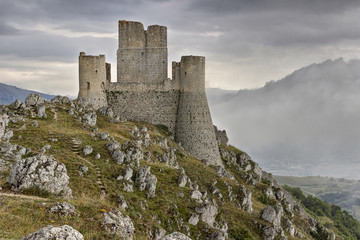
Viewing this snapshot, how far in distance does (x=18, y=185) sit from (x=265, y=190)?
4717 centimetres

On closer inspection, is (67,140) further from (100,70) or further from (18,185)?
(100,70)

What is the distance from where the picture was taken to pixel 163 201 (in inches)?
1400

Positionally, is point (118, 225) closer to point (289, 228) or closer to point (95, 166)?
point (95, 166)

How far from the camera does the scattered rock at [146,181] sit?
36062 millimetres

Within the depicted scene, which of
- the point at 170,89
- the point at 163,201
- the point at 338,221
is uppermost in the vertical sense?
the point at 170,89

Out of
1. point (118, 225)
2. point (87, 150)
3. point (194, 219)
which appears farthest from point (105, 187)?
point (118, 225)

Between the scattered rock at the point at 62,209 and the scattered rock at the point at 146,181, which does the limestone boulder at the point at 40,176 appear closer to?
the scattered rock at the point at 62,209

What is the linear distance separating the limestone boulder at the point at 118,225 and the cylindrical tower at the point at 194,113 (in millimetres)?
43303

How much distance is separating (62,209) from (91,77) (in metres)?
42.4

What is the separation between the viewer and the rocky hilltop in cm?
1989

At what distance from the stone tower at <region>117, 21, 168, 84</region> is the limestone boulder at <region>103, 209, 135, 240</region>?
152 feet

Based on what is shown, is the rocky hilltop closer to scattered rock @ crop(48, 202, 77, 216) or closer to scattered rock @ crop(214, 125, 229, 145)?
scattered rock @ crop(48, 202, 77, 216)

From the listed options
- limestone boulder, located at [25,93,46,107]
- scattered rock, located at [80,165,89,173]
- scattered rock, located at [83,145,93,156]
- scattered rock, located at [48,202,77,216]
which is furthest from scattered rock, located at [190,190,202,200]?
limestone boulder, located at [25,93,46,107]

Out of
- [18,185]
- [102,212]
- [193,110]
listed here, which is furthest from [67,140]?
[193,110]
